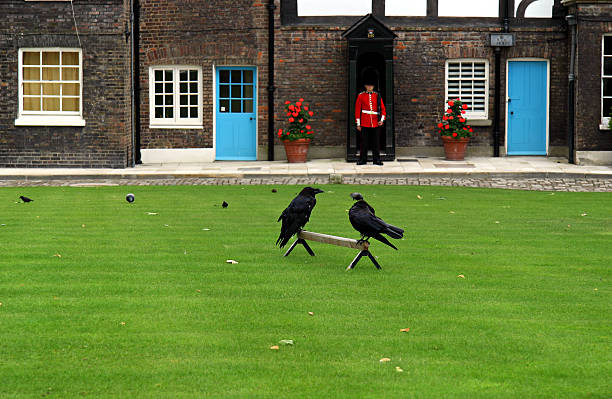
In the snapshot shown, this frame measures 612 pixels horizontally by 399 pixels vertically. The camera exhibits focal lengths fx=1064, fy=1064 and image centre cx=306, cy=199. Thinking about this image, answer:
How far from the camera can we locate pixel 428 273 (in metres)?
10.1

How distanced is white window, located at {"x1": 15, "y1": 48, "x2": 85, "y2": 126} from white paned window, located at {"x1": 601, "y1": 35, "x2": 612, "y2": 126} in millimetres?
12157

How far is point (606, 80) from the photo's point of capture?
25.0 m

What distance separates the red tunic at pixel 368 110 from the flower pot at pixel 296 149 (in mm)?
1462

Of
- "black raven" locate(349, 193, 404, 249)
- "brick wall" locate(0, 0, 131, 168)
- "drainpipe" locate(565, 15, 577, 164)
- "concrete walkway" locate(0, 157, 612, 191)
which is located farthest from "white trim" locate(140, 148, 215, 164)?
"black raven" locate(349, 193, 404, 249)

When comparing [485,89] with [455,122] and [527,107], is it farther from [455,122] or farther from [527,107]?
[455,122]

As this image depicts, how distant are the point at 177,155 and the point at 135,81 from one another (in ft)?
6.74

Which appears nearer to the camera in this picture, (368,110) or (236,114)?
(368,110)

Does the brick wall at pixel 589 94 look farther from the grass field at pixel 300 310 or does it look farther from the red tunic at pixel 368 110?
the grass field at pixel 300 310

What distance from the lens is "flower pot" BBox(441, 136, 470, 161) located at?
25.3 meters

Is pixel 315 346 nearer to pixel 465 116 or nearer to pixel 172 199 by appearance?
pixel 172 199

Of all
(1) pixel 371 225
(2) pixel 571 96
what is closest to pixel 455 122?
(2) pixel 571 96

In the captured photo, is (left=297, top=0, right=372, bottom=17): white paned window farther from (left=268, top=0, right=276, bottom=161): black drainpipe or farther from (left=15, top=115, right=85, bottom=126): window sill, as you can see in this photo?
(left=15, top=115, right=85, bottom=126): window sill

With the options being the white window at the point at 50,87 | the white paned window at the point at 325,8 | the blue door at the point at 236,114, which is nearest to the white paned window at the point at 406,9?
the white paned window at the point at 325,8

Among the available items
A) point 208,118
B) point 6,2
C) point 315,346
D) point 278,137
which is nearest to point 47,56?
point 6,2
